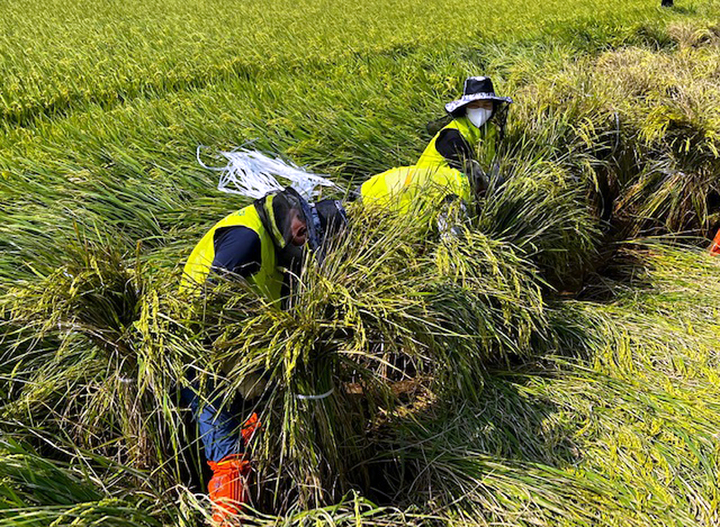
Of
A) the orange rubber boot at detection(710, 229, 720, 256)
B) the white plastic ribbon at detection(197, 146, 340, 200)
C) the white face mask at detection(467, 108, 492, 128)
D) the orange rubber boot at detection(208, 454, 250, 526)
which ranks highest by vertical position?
the white plastic ribbon at detection(197, 146, 340, 200)

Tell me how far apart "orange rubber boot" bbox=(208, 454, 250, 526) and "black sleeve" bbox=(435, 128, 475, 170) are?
2.18 metres

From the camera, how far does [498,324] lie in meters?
2.80

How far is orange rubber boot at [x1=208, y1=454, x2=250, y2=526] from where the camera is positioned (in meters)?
1.86

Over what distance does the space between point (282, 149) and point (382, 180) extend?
3.14 ft

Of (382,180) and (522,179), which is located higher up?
(382,180)

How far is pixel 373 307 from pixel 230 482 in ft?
2.41

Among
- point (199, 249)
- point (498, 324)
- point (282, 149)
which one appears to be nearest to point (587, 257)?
point (498, 324)

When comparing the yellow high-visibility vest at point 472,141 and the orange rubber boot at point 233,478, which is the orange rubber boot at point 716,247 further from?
the orange rubber boot at point 233,478

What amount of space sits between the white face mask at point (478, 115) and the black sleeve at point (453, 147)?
0.23 meters

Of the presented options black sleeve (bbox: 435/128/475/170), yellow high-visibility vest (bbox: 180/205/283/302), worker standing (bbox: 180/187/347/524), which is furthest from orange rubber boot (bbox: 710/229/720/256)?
yellow high-visibility vest (bbox: 180/205/283/302)

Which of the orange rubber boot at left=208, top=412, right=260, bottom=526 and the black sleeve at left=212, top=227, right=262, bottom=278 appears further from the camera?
the black sleeve at left=212, top=227, right=262, bottom=278

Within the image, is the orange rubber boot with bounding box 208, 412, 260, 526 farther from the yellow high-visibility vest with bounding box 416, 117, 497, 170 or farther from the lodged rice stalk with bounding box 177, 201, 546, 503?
the yellow high-visibility vest with bounding box 416, 117, 497, 170

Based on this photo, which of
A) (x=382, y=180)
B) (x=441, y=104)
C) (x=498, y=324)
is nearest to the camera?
(x=498, y=324)

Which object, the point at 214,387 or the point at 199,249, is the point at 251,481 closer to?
the point at 214,387
